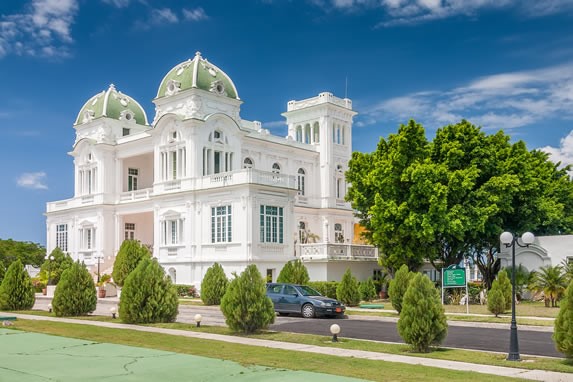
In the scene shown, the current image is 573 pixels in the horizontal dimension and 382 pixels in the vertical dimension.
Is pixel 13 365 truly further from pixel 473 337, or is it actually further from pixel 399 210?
pixel 399 210

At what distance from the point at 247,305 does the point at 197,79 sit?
30.3m

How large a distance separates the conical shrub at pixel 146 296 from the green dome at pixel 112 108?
3340 cm

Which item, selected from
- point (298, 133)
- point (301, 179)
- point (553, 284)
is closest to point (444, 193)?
point (553, 284)

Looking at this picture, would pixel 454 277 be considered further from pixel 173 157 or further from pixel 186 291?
pixel 173 157

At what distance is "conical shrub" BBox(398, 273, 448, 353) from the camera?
1702 cm

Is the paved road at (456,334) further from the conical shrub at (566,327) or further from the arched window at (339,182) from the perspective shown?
the arched window at (339,182)

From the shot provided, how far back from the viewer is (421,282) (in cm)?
1723

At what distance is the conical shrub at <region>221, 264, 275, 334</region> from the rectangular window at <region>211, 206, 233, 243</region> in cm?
2242

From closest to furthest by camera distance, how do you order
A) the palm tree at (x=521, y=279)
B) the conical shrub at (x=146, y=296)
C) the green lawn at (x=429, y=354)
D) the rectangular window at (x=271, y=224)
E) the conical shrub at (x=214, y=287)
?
the green lawn at (x=429, y=354) < the conical shrub at (x=146, y=296) < the conical shrub at (x=214, y=287) < the palm tree at (x=521, y=279) < the rectangular window at (x=271, y=224)

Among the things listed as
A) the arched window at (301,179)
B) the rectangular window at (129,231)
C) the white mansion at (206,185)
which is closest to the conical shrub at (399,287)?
the white mansion at (206,185)

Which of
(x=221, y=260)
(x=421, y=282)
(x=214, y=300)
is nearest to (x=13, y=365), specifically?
(x=421, y=282)

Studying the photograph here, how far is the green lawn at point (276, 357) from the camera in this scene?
13.7 meters

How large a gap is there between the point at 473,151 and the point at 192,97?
65.4 ft

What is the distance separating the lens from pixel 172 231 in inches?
1876
